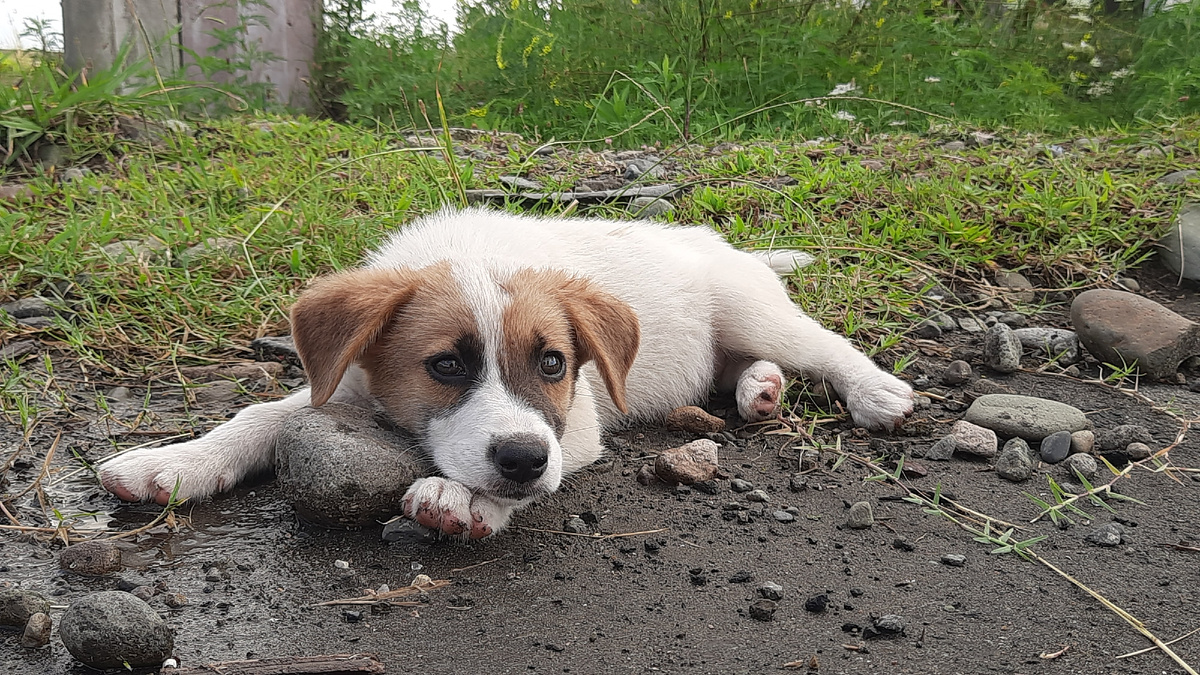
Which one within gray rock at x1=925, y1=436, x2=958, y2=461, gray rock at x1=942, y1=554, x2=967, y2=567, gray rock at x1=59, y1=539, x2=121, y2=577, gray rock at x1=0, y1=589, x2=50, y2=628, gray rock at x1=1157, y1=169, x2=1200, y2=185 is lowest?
gray rock at x1=59, y1=539, x2=121, y2=577

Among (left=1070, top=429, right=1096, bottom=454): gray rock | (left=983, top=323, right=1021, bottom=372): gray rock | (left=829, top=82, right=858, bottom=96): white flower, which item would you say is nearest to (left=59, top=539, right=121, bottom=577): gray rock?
(left=1070, top=429, right=1096, bottom=454): gray rock

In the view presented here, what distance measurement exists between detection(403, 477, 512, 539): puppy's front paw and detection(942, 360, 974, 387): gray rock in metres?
2.08

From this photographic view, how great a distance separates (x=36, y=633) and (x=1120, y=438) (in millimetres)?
3080

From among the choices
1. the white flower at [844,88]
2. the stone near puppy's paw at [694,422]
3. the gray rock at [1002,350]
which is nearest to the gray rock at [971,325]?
the gray rock at [1002,350]

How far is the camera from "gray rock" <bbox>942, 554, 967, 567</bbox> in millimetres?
2562

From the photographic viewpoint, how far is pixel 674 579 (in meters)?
2.48

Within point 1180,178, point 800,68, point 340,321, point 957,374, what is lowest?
point 957,374

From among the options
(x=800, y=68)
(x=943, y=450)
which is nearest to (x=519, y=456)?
(x=943, y=450)

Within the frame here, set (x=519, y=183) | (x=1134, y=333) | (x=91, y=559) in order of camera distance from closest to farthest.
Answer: (x=91, y=559) → (x=1134, y=333) → (x=519, y=183)

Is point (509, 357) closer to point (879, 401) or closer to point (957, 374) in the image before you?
point (879, 401)

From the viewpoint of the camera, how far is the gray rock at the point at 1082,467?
10.1ft

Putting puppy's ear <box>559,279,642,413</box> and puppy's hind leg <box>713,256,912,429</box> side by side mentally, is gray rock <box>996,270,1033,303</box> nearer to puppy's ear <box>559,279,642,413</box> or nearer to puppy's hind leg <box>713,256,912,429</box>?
puppy's hind leg <box>713,256,912,429</box>

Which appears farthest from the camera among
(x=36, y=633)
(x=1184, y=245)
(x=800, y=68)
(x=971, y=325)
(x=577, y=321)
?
(x=800, y=68)

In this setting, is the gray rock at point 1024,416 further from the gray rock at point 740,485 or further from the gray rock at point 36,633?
the gray rock at point 36,633
